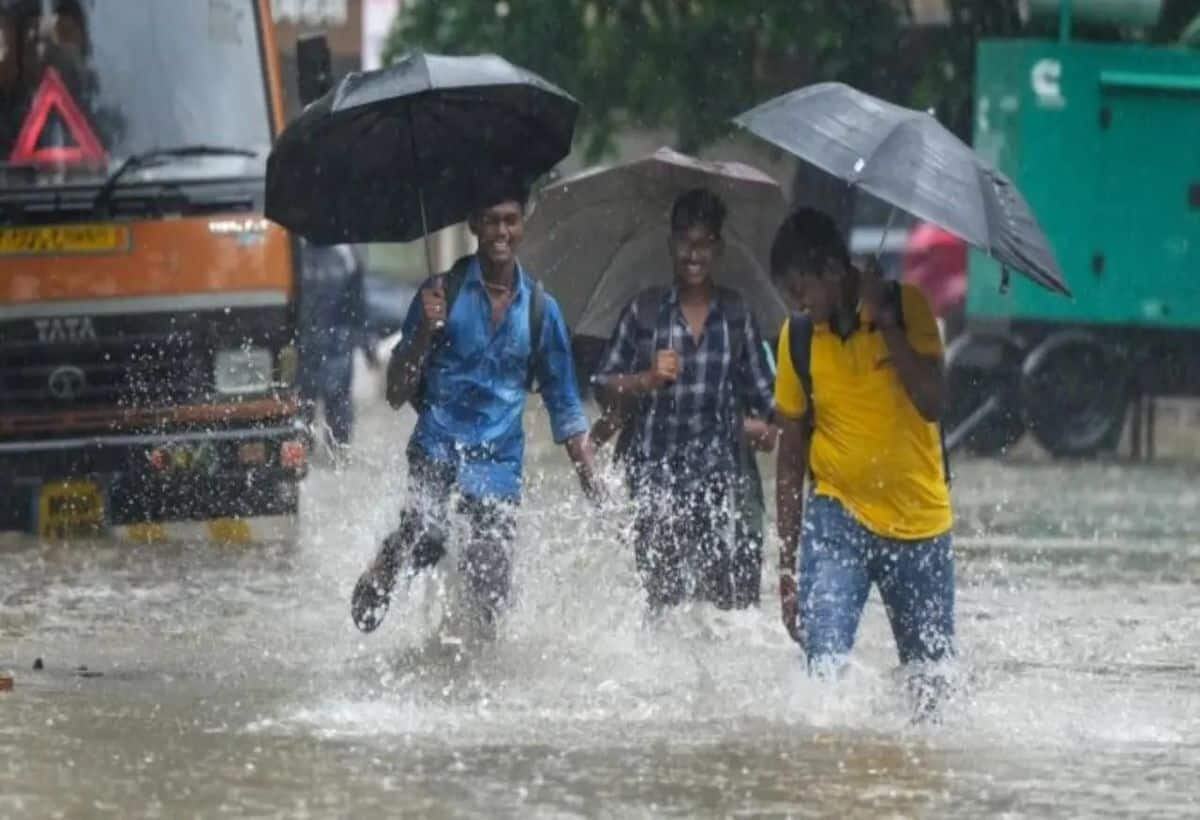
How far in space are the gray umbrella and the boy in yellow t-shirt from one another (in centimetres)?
174

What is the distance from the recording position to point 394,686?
9789 millimetres

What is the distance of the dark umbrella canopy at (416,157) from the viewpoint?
32.7 ft

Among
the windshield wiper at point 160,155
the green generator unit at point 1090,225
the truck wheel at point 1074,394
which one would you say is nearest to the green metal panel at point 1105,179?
the green generator unit at point 1090,225

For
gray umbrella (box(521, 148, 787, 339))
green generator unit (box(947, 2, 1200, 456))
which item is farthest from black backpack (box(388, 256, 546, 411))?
green generator unit (box(947, 2, 1200, 456))

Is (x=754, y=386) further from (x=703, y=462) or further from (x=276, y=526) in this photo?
(x=276, y=526)

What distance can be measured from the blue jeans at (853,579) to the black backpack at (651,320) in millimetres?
1287

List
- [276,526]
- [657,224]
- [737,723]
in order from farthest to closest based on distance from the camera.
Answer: [276,526]
[657,224]
[737,723]

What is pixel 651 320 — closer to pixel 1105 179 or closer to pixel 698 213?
pixel 698 213

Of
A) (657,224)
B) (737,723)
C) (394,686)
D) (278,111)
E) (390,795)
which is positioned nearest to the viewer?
(390,795)

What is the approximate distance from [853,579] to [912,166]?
1.13m

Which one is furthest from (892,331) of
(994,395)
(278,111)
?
(994,395)

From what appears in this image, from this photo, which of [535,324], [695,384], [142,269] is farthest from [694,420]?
[142,269]

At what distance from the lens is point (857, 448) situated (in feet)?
28.1

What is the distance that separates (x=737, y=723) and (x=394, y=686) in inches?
48.4
